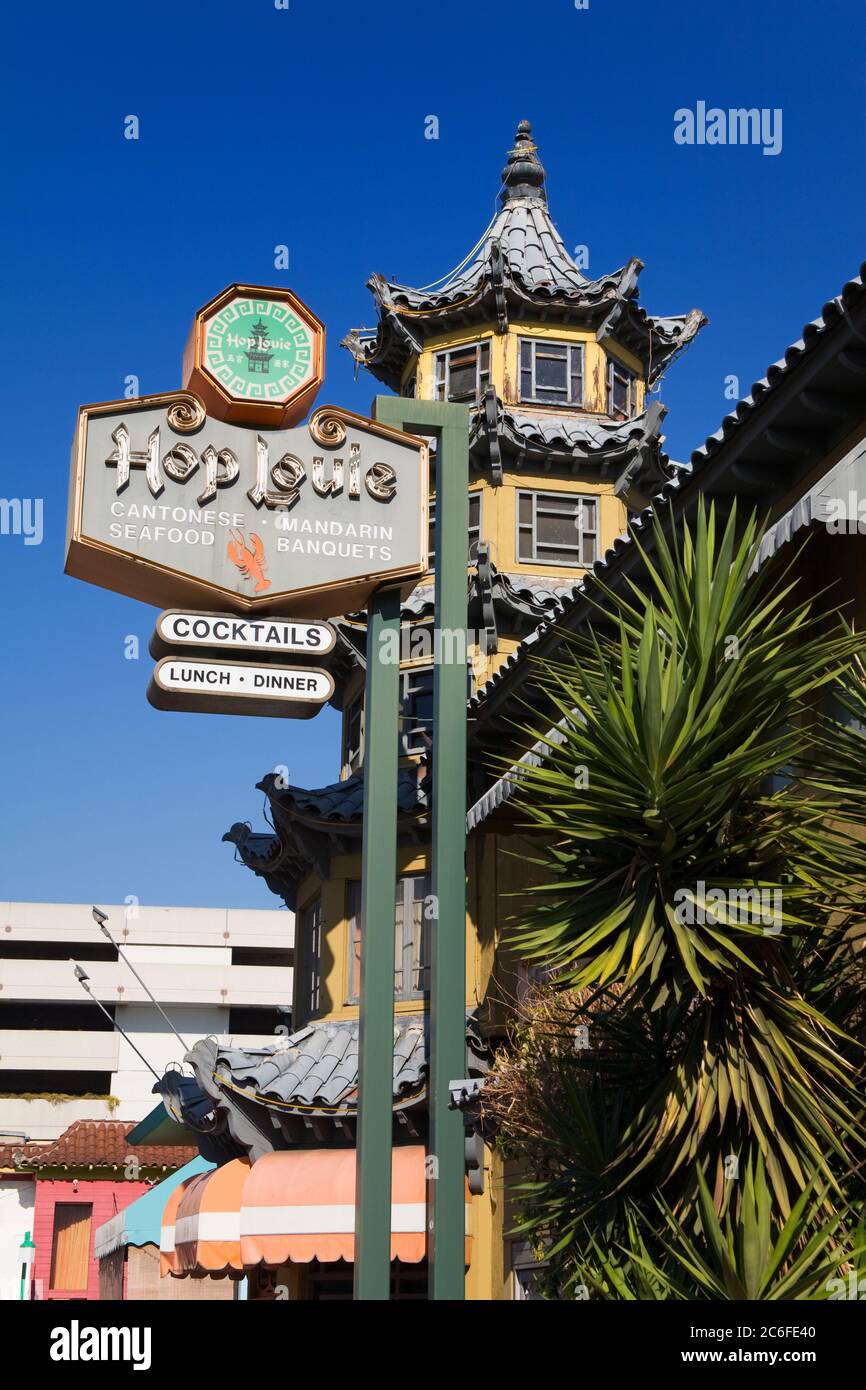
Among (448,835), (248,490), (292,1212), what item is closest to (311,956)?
(292,1212)

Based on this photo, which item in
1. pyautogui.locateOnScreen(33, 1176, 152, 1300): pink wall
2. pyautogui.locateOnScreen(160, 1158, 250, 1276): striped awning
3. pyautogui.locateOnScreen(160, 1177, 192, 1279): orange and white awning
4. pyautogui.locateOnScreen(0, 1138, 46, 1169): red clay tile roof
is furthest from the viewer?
pyautogui.locateOnScreen(0, 1138, 46, 1169): red clay tile roof

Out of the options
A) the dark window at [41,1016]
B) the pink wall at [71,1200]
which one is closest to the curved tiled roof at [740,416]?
the pink wall at [71,1200]

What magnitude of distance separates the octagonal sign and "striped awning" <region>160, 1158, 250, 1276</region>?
1102 cm

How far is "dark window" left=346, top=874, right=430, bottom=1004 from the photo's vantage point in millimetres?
23406

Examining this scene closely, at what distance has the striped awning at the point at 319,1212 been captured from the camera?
19156mm

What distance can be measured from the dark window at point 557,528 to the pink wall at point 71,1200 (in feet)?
106

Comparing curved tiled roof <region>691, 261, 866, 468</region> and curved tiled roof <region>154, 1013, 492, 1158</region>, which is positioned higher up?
curved tiled roof <region>691, 261, 866, 468</region>

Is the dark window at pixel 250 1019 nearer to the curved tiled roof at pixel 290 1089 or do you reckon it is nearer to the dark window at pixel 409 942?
the dark window at pixel 409 942

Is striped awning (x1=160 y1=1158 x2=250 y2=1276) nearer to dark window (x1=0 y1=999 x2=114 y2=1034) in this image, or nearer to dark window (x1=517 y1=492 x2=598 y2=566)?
dark window (x1=517 y1=492 x2=598 y2=566)

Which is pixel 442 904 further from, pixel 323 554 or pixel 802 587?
pixel 802 587

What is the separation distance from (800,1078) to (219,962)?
65.3 m

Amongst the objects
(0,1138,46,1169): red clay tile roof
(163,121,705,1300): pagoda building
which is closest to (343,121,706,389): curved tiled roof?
(163,121,705,1300): pagoda building

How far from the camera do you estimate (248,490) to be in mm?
13594

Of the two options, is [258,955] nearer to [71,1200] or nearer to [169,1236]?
[71,1200]
